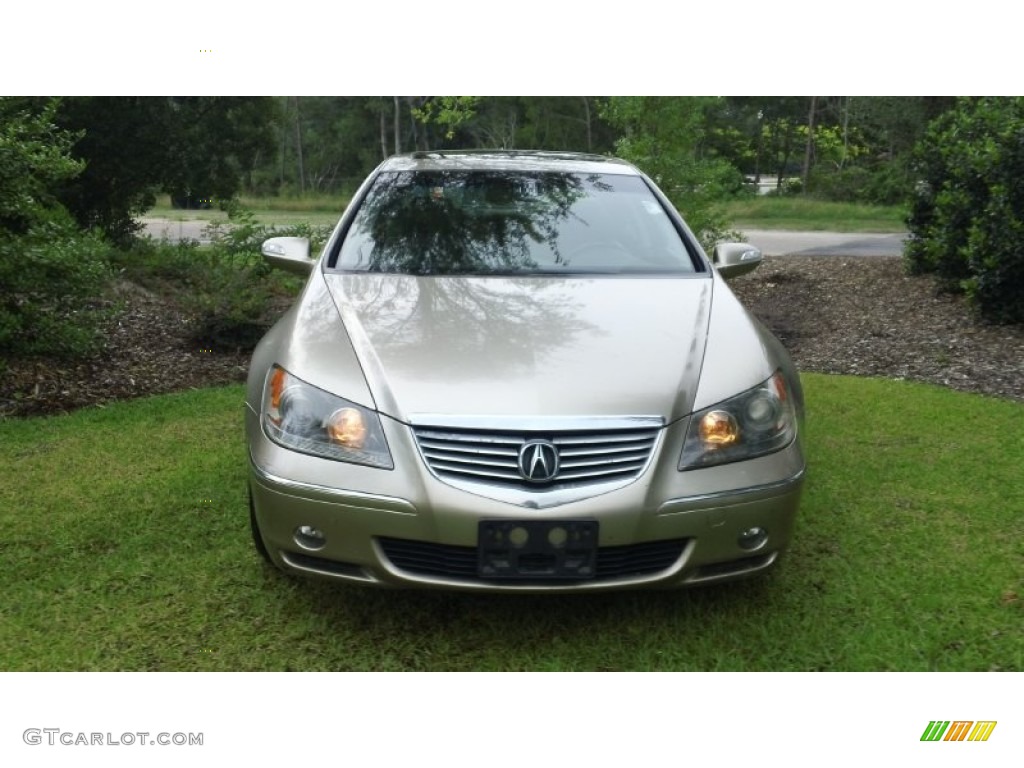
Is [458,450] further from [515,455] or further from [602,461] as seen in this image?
[602,461]

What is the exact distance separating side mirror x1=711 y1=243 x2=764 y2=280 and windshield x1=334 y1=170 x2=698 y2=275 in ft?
1.00

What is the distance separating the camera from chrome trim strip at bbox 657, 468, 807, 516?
2544 mm

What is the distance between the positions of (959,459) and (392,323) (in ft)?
10.5

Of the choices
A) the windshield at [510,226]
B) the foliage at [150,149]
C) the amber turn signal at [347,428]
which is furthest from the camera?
the foliage at [150,149]

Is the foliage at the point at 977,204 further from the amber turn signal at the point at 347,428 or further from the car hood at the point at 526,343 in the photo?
the amber turn signal at the point at 347,428

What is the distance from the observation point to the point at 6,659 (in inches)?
108

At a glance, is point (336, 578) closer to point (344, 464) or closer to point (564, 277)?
point (344, 464)

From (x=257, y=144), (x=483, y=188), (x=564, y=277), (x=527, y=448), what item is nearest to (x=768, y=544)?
(x=527, y=448)

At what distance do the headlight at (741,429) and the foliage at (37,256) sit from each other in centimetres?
445

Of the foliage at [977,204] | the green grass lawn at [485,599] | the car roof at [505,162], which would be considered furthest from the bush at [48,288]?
the foliage at [977,204]

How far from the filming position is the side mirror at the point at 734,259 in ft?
13.3

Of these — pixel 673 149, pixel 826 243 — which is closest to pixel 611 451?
pixel 673 149

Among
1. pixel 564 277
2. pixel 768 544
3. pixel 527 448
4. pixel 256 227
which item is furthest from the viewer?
pixel 256 227

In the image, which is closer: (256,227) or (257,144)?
(256,227)
